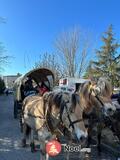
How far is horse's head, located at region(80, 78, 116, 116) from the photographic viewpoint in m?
5.64

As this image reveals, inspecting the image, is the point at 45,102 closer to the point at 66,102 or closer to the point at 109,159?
the point at 66,102

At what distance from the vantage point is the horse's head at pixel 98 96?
5637 millimetres

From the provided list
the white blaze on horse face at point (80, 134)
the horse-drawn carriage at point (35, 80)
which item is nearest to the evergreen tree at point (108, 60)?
the horse-drawn carriage at point (35, 80)

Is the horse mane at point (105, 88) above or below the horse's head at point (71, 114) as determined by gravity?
above

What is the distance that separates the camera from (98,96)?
574 centimetres

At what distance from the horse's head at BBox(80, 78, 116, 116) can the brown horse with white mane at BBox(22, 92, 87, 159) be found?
177mm

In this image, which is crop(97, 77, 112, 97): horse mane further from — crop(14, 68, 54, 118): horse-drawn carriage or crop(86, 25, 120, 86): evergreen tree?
crop(86, 25, 120, 86): evergreen tree

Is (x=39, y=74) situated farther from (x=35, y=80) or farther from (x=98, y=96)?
(x=98, y=96)

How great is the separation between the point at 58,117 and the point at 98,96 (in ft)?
2.76

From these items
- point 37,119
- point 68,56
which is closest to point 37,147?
point 37,119

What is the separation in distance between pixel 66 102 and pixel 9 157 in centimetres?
250

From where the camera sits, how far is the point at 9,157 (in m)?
7.45

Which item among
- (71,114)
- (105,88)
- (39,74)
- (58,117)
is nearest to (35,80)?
(39,74)

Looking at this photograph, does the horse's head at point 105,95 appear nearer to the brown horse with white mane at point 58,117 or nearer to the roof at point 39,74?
the brown horse with white mane at point 58,117
